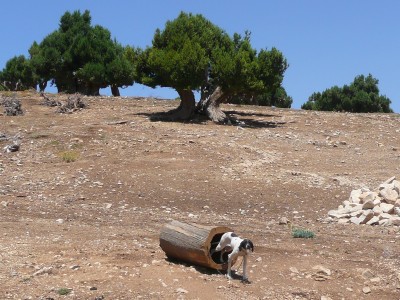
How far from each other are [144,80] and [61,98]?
4860mm

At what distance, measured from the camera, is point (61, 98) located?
1011 inches

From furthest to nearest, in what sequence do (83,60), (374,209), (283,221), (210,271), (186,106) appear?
(83,60) → (186,106) → (374,209) → (283,221) → (210,271)

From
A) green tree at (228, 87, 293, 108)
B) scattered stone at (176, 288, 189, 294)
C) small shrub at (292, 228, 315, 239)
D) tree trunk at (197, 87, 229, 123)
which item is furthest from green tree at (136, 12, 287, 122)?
green tree at (228, 87, 293, 108)

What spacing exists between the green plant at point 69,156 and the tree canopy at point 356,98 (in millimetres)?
33218

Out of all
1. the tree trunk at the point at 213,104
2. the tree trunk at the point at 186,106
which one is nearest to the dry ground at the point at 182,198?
the tree trunk at the point at 213,104

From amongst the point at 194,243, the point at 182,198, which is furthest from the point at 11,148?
the point at 194,243

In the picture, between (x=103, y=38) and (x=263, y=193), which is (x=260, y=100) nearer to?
(x=103, y=38)

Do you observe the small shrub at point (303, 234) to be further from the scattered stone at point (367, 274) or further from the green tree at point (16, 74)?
the green tree at point (16, 74)

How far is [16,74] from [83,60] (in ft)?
52.7

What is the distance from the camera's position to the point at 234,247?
802 centimetres

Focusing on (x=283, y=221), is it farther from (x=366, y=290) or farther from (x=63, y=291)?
(x=63, y=291)

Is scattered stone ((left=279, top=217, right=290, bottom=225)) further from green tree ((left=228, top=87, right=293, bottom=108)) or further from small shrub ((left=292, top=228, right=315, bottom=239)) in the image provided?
Result: green tree ((left=228, top=87, right=293, bottom=108))

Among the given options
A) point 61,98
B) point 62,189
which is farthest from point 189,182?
point 61,98

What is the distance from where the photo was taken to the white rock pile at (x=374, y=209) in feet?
39.5
